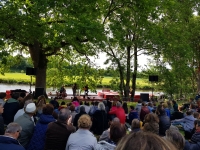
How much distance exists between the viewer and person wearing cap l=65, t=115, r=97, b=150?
459 centimetres

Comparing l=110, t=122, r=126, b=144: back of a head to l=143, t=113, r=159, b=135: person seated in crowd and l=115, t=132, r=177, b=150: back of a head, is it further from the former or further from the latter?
l=115, t=132, r=177, b=150: back of a head

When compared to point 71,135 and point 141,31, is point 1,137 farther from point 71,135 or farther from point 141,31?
point 141,31

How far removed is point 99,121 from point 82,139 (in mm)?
4644

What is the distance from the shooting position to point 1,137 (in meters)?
3.45

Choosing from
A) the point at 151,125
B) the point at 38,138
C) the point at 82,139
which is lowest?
the point at 38,138

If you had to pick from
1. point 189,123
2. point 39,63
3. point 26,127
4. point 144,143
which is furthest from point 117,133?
point 39,63

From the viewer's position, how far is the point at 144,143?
1383 mm

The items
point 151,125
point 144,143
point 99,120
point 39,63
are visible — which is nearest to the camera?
point 144,143

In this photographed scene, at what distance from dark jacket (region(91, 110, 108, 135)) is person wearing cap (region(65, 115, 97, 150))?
4.38 metres

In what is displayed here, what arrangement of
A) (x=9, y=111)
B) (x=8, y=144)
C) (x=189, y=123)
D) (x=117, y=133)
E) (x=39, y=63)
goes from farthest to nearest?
(x=39, y=63)
(x=189, y=123)
(x=9, y=111)
(x=117, y=133)
(x=8, y=144)

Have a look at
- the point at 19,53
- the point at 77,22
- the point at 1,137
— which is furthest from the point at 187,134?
the point at 19,53

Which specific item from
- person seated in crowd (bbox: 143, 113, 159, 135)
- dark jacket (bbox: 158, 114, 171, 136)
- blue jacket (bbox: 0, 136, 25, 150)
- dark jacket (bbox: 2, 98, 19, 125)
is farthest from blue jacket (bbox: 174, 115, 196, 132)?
blue jacket (bbox: 0, 136, 25, 150)

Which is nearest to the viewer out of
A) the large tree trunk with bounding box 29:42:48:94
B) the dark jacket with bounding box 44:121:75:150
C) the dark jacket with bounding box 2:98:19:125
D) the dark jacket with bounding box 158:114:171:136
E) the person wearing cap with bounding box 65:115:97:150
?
the person wearing cap with bounding box 65:115:97:150

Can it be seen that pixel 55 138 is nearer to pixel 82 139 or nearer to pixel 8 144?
pixel 82 139
